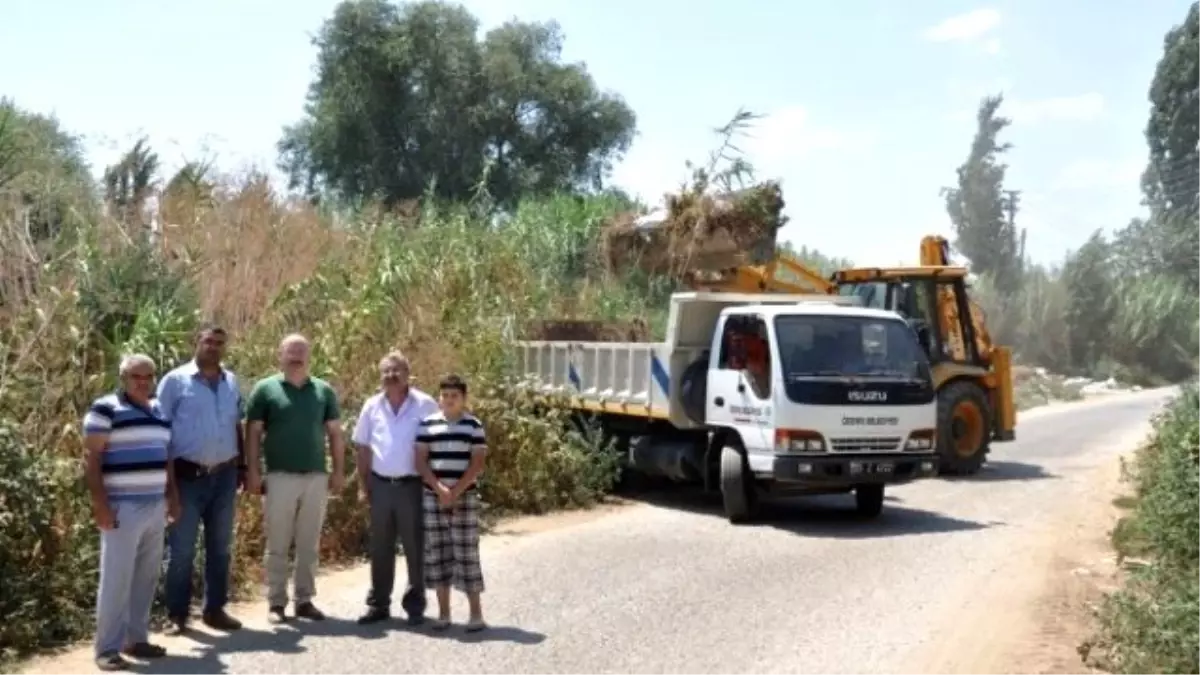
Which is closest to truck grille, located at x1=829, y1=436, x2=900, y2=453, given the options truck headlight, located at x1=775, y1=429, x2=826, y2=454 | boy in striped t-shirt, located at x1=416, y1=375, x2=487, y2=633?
truck headlight, located at x1=775, y1=429, x2=826, y2=454

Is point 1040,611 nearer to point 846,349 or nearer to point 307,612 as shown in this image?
point 846,349

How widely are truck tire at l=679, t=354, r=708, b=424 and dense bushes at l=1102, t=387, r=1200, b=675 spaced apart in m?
4.23

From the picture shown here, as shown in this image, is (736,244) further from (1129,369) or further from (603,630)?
(1129,369)

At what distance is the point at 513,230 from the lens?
2348 centimetres

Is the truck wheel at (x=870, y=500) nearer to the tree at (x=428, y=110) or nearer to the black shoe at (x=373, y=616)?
the black shoe at (x=373, y=616)

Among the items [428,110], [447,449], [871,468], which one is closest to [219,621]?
[447,449]

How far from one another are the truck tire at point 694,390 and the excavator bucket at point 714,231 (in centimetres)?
313

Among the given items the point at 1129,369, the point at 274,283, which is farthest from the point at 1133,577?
the point at 1129,369

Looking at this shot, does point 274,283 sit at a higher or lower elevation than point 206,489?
higher

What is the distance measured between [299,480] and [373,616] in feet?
3.26

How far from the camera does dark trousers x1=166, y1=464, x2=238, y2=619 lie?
861 cm

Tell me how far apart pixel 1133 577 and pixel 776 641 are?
2.56m

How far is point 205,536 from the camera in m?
8.95

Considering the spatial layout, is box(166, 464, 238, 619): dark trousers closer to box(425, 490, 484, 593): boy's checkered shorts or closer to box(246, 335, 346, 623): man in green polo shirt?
box(246, 335, 346, 623): man in green polo shirt
